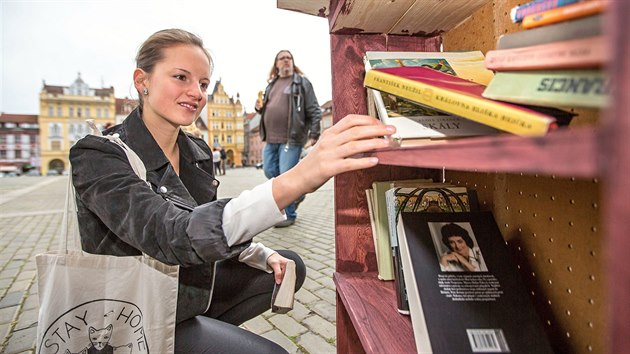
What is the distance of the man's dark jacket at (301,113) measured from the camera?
13.8 feet

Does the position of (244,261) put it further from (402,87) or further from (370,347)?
(402,87)

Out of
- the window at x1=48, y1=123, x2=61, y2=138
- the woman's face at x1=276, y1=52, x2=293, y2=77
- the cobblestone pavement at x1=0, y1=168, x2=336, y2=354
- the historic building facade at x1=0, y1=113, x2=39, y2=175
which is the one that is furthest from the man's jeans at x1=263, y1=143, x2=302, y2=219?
the historic building facade at x1=0, y1=113, x2=39, y2=175

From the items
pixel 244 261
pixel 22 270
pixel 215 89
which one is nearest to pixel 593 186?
pixel 244 261

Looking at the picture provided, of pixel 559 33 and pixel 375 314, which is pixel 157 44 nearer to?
pixel 375 314

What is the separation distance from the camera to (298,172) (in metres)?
0.74

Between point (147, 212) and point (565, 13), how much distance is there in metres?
0.89

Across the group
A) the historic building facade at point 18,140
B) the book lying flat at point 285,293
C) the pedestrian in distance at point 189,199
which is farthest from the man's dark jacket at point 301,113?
the historic building facade at point 18,140

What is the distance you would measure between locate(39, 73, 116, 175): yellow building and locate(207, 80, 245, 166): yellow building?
1589 centimetres

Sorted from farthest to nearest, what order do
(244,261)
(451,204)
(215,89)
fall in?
1. (215,89)
2. (244,261)
3. (451,204)

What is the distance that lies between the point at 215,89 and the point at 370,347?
215 ft

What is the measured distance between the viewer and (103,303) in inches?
38.3

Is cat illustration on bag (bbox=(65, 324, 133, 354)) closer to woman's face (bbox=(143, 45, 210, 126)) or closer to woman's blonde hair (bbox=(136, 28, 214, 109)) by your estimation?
woman's face (bbox=(143, 45, 210, 126))

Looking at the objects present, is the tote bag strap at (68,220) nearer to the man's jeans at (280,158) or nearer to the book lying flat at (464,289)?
the book lying flat at (464,289)

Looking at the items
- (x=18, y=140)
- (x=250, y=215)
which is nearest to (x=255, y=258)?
(x=250, y=215)
